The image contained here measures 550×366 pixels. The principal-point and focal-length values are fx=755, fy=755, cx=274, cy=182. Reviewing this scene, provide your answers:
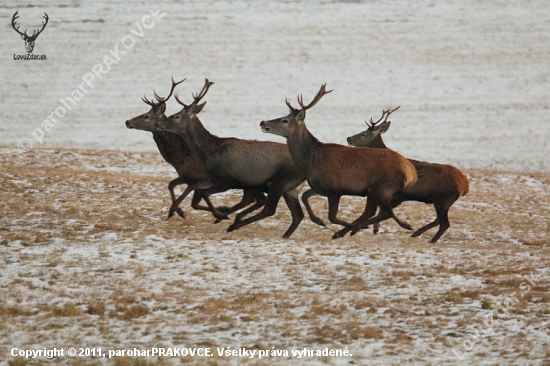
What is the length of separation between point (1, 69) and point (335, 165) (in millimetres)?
26345

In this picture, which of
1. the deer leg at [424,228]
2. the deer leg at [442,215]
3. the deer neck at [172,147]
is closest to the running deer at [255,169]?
the deer neck at [172,147]

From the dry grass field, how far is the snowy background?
14399mm

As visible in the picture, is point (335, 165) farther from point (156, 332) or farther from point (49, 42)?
point (49, 42)

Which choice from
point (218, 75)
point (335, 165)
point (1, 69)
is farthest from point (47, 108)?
point (335, 165)

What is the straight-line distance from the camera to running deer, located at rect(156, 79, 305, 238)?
12086mm

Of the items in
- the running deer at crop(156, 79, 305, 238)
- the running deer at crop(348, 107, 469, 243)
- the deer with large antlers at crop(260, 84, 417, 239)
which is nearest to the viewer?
the deer with large antlers at crop(260, 84, 417, 239)

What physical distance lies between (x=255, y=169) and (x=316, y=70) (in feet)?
77.7

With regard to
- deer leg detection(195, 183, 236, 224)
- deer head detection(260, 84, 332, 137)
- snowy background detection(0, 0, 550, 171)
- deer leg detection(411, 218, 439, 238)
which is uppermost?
snowy background detection(0, 0, 550, 171)

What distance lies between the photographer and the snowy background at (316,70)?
29641 mm

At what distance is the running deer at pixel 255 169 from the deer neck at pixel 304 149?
1.12 ft

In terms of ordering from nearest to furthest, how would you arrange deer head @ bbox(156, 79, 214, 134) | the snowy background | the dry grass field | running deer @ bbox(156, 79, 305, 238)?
the dry grass field → running deer @ bbox(156, 79, 305, 238) → deer head @ bbox(156, 79, 214, 134) → the snowy background

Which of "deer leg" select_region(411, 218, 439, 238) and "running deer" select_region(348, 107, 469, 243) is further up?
"running deer" select_region(348, 107, 469, 243)

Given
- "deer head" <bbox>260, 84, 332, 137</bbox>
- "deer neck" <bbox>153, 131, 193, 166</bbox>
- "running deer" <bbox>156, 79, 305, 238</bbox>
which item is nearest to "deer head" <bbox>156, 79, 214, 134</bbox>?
"running deer" <bbox>156, 79, 305, 238</bbox>

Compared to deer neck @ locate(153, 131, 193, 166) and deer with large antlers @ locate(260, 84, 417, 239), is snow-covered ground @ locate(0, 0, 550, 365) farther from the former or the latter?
deer neck @ locate(153, 131, 193, 166)
